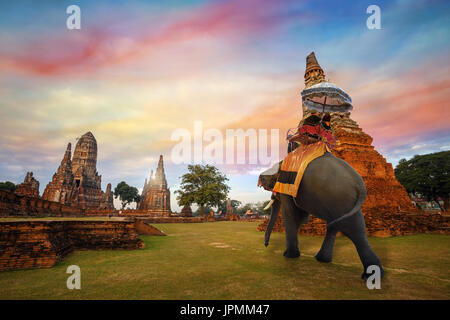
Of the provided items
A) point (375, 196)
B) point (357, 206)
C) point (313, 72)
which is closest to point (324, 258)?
point (357, 206)

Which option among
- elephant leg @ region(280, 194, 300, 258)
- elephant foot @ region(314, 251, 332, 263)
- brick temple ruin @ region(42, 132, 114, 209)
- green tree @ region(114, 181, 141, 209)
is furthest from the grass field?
green tree @ region(114, 181, 141, 209)

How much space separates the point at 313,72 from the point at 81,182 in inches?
1939

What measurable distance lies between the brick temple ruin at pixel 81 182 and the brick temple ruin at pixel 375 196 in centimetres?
4231

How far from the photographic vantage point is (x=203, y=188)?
31328mm

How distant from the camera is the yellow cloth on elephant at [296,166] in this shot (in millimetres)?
4191

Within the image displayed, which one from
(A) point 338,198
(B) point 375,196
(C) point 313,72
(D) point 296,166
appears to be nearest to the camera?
(A) point 338,198

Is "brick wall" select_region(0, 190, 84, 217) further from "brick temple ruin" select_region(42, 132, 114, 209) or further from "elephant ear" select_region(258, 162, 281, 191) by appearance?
"brick temple ruin" select_region(42, 132, 114, 209)

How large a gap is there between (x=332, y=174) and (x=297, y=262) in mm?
2111

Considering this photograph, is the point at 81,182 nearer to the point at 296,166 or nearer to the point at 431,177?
the point at 296,166
